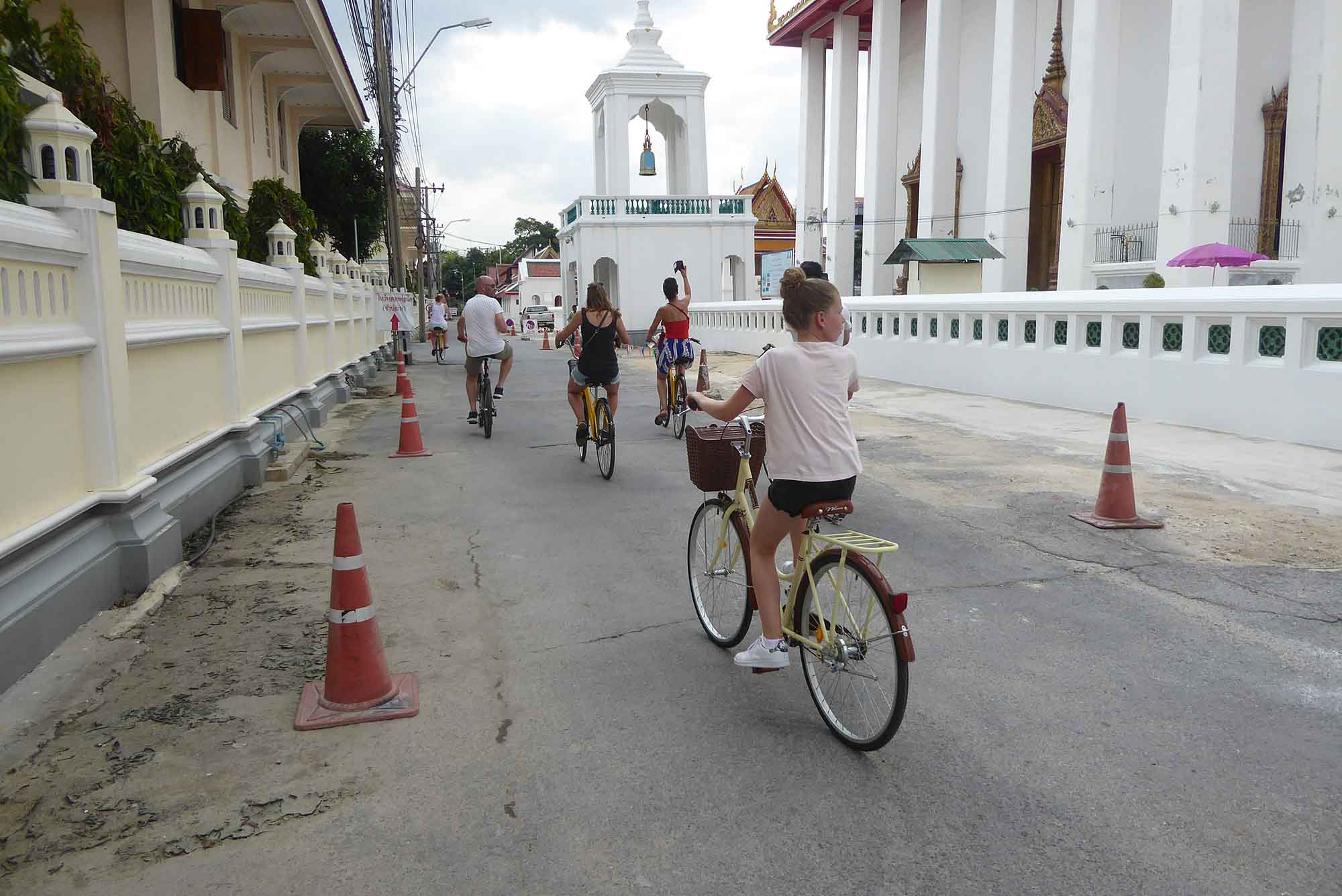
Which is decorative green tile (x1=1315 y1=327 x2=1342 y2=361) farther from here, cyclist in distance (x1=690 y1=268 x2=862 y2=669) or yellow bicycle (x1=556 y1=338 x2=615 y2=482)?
cyclist in distance (x1=690 y1=268 x2=862 y2=669)

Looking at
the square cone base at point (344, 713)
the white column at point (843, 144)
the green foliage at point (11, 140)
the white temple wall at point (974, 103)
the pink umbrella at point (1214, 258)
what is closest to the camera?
the square cone base at point (344, 713)

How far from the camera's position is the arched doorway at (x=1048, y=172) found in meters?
29.1

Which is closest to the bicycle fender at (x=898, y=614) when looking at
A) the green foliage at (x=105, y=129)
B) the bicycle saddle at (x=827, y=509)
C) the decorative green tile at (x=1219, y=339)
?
the bicycle saddle at (x=827, y=509)

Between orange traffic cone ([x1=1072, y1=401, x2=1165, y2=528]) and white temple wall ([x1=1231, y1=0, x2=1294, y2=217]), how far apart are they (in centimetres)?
1947

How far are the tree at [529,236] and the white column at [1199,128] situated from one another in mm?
116172

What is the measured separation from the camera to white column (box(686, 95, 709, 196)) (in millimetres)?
38969

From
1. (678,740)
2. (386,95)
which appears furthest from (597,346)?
(386,95)

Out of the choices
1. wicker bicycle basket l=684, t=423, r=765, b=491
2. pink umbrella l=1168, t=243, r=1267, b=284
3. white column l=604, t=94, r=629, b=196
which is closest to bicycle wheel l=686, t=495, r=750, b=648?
wicker bicycle basket l=684, t=423, r=765, b=491

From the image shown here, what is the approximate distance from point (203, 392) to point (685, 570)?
4.15 m

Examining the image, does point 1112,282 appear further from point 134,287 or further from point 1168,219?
point 134,287

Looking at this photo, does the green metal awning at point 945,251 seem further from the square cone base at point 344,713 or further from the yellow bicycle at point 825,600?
the square cone base at point 344,713

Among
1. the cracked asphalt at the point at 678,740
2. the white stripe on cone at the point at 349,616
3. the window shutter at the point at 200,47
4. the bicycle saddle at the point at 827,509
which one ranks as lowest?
the cracked asphalt at the point at 678,740

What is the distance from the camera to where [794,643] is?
160 inches

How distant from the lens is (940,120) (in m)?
31.6
